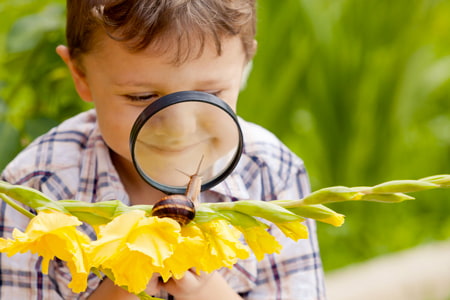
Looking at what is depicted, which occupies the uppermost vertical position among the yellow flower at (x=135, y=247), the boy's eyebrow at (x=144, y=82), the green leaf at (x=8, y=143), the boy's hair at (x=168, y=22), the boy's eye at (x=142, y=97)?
the boy's hair at (x=168, y=22)

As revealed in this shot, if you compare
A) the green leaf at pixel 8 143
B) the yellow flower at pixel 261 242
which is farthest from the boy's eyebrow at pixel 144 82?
the green leaf at pixel 8 143

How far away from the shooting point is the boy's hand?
1025mm

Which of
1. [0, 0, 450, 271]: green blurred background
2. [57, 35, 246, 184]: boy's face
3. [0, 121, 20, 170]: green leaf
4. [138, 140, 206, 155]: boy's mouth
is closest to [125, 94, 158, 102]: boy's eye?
[57, 35, 246, 184]: boy's face

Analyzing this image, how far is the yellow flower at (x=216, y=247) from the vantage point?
2.25 feet

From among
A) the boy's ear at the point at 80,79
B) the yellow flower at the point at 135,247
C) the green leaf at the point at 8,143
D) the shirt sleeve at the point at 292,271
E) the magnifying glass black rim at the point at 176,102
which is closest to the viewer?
the yellow flower at the point at 135,247

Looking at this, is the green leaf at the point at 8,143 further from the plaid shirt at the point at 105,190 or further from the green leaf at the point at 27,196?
the green leaf at the point at 27,196

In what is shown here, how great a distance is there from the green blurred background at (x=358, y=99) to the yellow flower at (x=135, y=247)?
1615mm

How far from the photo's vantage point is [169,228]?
2.15ft

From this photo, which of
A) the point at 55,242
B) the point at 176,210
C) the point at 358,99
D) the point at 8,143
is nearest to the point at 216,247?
the point at 176,210

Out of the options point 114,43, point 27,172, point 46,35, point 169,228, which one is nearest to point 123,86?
point 114,43

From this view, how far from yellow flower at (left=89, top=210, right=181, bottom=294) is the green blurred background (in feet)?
5.30

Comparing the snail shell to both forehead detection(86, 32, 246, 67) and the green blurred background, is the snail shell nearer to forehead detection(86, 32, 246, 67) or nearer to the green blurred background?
forehead detection(86, 32, 246, 67)

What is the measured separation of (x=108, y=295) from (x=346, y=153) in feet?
4.75

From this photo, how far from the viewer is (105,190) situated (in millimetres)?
1286
